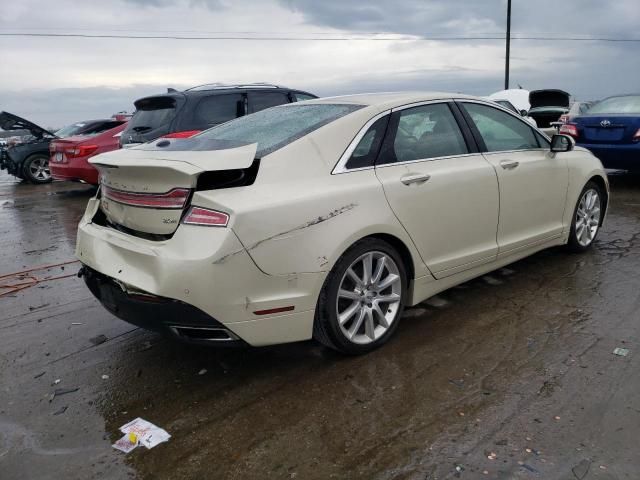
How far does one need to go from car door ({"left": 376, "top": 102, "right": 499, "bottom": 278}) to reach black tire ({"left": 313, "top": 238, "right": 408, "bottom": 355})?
0.27m

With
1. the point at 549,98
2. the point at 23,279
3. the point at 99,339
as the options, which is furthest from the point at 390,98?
the point at 549,98

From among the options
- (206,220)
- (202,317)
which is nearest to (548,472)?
(202,317)

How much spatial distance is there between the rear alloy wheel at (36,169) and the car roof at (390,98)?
11674 mm

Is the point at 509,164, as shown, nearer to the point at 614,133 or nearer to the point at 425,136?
the point at 425,136

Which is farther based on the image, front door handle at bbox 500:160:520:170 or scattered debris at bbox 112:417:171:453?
front door handle at bbox 500:160:520:170

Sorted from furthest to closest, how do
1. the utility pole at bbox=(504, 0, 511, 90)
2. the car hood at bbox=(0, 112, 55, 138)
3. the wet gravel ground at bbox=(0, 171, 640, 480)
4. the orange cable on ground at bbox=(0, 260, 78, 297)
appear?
the utility pole at bbox=(504, 0, 511, 90) < the car hood at bbox=(0, 112, 55, 138) < the orange cable on ground at bbox=(0, 260, 78, 297) < the wet gravel ground at bbox=(0, 171, 640, 480)

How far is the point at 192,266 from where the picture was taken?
9.05ft

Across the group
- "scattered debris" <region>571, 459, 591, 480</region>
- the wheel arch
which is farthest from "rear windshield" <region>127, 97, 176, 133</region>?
"scattered debris" <region>571, 459, 591, 480</region>

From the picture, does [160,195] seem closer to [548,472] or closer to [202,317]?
[202,317]

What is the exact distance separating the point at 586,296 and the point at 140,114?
264 inches

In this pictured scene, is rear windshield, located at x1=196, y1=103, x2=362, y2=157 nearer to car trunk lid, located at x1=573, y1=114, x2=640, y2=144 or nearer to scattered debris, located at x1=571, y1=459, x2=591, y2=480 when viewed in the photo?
scattered debris, located at x1=571, y1=459, x2=591, y2=480

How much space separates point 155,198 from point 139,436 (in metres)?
1.20

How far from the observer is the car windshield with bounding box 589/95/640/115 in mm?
9023

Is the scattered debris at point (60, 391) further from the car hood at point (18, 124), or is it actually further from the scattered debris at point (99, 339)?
the car hood at point (18, 124)
